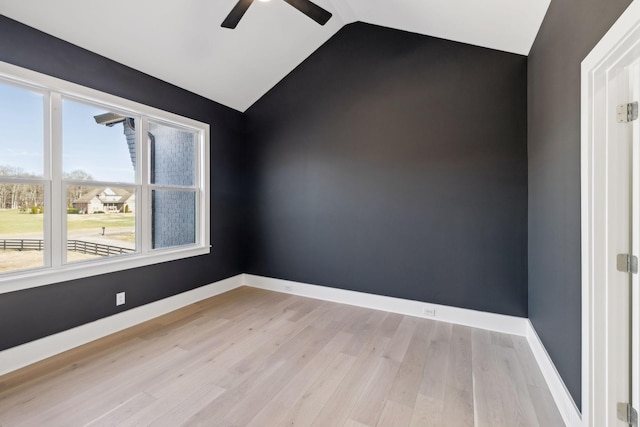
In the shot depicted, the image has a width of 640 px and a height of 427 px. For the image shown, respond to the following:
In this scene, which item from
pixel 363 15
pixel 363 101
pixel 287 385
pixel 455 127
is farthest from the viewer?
pixel 363 101

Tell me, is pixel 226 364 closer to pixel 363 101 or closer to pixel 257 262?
Result: pixel 257 262

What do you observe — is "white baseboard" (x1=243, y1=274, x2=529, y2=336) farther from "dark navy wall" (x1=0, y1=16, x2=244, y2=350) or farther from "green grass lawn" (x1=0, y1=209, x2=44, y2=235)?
"green grass lawn" (x1=0, y1=209, x2=44, y2=235)

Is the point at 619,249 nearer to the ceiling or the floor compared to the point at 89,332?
nearer to the ceiling

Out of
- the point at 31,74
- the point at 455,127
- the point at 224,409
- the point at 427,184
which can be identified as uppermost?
the point at 31,74

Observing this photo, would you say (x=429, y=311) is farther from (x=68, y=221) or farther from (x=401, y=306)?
(x=68, y=221)

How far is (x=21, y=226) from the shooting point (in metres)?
2.32

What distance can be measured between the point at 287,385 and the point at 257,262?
2.44 meters

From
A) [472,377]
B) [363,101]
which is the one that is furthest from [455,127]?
[472,377]

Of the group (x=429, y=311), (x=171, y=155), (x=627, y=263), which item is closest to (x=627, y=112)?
(x=627, y=263)

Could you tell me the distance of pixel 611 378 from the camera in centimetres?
135

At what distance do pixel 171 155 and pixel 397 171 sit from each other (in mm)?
2788

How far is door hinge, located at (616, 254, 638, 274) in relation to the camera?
51.4 inches

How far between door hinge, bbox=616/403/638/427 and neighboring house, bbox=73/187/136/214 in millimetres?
4034

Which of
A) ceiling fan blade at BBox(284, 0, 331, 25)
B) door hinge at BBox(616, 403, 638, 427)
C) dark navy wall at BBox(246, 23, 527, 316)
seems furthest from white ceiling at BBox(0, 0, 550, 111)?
door hinge at BBox(616, 403, 638, 427)
